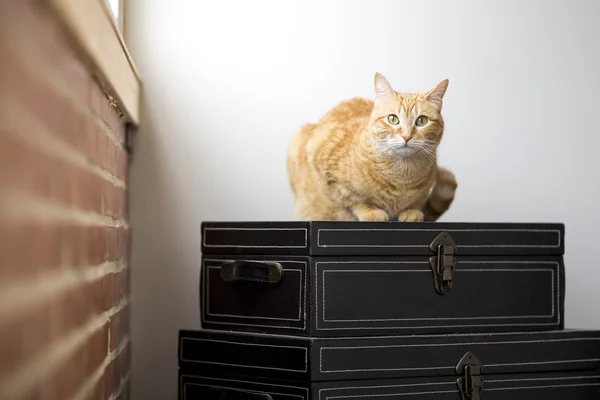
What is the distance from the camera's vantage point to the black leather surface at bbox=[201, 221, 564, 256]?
4.78 feet

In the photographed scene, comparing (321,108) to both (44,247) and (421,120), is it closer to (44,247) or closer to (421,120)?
(421,120)

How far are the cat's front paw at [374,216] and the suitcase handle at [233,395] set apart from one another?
0.42m

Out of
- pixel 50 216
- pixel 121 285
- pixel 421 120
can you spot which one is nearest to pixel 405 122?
pixel 421 120

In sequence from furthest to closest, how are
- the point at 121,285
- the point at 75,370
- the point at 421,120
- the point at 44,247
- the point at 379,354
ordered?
the point at 121,285 → the point at 421,120 → the point at 379,354 → the point at 75,370 → the point at 44,247

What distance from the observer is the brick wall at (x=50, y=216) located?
0.68 meters

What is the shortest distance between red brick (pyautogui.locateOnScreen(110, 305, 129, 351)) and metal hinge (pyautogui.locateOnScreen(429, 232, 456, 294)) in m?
0.64

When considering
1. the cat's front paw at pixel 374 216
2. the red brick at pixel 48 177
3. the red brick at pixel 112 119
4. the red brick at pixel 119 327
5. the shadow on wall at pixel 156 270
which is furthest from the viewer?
the shadow on wall at pixel 156 270

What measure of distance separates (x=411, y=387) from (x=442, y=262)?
0.25m

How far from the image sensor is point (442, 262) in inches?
60.1

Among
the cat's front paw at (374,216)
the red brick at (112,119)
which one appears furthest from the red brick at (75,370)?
the cat's front paw at (374,216)

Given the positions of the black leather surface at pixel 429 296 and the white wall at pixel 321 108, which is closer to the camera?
the black leather surface at pixel 429 296

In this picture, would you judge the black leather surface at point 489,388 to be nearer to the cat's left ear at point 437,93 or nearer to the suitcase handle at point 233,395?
the suitcase handle at point 233,395

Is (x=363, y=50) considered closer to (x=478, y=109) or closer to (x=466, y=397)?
(x=478, y=109)

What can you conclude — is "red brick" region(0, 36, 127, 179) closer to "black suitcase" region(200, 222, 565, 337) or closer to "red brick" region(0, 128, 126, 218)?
"red brick" region(0, 128, 126, 218)
